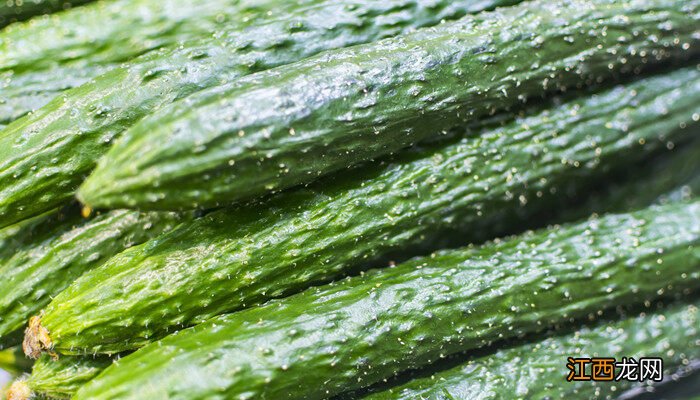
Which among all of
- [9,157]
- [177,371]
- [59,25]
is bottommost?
[177,371]

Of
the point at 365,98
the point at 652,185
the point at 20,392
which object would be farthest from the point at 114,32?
the point at 652,185

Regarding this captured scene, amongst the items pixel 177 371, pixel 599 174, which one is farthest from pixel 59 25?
pixel 599 174

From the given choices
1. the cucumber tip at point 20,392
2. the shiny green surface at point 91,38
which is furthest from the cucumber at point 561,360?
the shiny green surface at point 91,38

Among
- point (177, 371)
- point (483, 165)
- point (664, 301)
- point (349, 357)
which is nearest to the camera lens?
point (177, 371)

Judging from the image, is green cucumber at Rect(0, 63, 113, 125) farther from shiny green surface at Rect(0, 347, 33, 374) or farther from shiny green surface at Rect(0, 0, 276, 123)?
shiny green surface at Rect(0, 347, 33, 374)

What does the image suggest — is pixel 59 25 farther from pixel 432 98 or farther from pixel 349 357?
pixel 349 357

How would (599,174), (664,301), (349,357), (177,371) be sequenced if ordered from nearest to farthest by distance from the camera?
(177,371) → (349,357) → (664,301) → (599,174)

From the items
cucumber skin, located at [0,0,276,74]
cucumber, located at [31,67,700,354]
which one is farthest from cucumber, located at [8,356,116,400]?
cucumber skin, located at [0,0,276,74]
